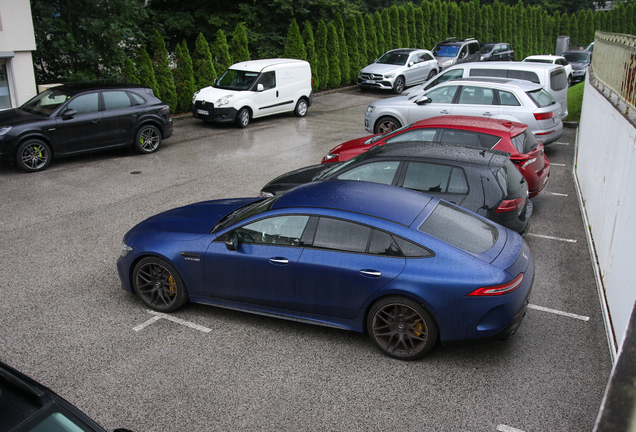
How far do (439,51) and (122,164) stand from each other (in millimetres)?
20779

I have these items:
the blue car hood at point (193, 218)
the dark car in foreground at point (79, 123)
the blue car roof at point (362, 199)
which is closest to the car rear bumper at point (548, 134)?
the blue car roof at point (362, 199)

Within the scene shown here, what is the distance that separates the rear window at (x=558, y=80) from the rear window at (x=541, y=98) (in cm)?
194

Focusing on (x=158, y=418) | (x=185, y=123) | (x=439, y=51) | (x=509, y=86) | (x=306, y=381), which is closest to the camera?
(x=158, y=418)

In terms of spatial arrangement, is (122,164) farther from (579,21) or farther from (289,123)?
(579,21)

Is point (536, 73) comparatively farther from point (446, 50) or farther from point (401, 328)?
point (446, 50)

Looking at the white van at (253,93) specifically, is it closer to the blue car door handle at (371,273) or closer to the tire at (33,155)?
the tire at (33,155)

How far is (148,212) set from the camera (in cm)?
975

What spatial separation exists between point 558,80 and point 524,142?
274 inches

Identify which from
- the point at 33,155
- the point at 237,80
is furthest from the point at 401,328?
the point at 237,80

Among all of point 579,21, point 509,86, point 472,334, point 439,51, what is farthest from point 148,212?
point 579,21

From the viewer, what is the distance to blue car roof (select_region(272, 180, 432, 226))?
18.3ft

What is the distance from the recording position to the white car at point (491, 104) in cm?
1249

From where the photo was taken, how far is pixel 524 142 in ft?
30.6

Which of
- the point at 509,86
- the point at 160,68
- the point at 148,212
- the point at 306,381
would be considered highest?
the point at 160,68
